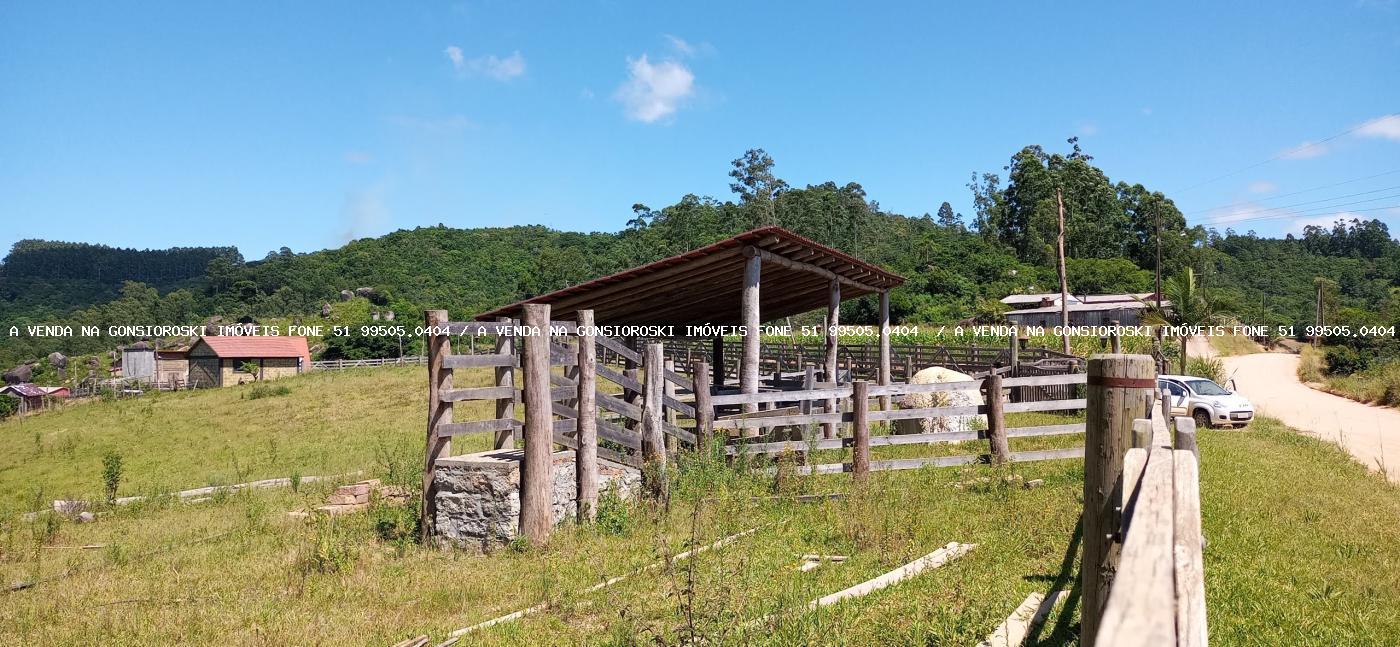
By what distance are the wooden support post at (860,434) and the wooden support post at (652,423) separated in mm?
2221

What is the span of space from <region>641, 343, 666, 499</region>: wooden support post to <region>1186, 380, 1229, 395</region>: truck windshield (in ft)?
44.5

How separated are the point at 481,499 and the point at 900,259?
69489 mm

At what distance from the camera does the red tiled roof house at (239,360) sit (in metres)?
56.8

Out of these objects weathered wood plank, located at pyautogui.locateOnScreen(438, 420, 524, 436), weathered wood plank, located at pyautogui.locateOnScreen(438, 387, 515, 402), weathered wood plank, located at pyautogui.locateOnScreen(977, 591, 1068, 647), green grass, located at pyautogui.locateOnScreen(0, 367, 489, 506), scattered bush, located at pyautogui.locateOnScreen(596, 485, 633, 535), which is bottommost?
green grass, located at pyautogui.locateOnScreen(0, 367, 489, 506)

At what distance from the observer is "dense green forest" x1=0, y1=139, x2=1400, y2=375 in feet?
219

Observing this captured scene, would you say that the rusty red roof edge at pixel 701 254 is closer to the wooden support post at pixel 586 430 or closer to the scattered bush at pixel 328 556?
the wooden support post at pixel 586 430

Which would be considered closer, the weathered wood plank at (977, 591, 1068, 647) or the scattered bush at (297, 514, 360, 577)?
the weathered wood plank at (977, 591, 1068, 647)

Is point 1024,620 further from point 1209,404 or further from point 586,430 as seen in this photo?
point 1209,404

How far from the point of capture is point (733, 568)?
6.08 meters

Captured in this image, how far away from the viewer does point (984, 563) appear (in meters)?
5.95

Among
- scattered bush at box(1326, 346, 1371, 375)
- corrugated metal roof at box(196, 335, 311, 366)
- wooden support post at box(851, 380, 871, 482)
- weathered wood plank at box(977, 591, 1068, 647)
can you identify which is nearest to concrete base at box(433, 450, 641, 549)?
wooden support post at box(851, 380, 871, 482)

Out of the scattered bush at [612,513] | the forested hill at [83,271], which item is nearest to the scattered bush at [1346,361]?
the scattered bush at [612,513]

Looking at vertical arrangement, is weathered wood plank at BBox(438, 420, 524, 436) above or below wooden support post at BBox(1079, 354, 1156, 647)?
below

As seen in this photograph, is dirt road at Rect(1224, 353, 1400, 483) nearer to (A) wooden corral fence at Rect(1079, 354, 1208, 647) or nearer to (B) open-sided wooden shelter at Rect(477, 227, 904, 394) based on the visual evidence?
(B) open-sided wooden shelter at Rect(477, 227, 904, 394)
